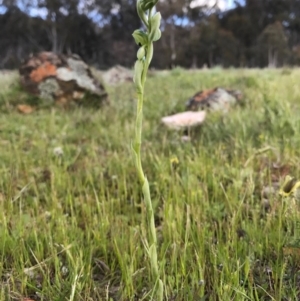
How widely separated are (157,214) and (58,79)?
4.05 m

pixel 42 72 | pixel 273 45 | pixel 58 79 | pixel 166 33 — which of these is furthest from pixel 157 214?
pixel 166 33

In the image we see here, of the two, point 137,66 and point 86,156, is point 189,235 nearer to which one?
point 137,66

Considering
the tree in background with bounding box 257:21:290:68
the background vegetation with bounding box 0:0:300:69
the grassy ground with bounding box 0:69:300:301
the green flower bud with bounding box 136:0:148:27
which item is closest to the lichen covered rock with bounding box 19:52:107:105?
the grassy ground with bounding box 0:69:300:301

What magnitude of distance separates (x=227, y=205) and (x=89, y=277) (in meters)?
0.81

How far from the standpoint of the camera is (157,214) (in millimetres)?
2078

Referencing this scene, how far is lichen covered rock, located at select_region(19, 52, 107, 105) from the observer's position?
18.6 feet

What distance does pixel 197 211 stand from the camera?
6.18 ft

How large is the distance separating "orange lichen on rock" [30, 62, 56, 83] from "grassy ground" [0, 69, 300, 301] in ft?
6.88

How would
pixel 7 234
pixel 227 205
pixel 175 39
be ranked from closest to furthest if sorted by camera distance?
pixel 7 234 < pixel 227 205 < pixel 175 39

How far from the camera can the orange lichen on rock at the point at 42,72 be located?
577 cm

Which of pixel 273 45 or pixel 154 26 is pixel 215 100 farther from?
pixel 273 45

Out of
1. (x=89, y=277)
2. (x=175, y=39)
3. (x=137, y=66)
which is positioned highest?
(x=175, y=39)

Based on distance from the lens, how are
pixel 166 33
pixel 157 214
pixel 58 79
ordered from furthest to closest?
1. pixel 166 33
2. pixel 58 79
3. pixel 157 214

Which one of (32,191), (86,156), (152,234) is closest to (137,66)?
(152,234)
